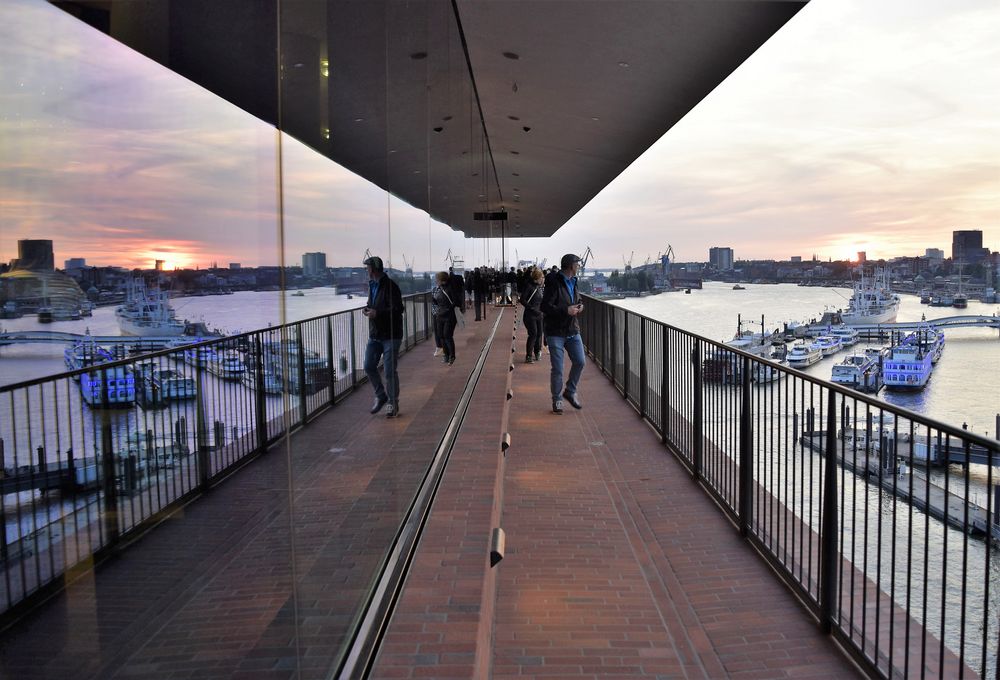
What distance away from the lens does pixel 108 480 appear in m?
0.84

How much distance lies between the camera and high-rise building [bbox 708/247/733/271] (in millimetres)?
18544

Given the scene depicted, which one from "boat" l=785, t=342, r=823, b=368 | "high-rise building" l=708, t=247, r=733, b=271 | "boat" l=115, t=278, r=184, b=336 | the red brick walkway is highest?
"high-rise building" l=708, t=247, r=733, b=271

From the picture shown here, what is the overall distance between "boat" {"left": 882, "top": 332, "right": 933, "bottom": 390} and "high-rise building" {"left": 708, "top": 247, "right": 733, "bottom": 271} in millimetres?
9288

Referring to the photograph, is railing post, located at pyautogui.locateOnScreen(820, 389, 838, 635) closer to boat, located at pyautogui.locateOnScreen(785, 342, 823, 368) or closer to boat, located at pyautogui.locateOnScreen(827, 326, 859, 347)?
boat, located at pyautogui.locateOnScreen(785, 342, 823, 368)

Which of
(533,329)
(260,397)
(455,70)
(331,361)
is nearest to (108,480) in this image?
(260,397)

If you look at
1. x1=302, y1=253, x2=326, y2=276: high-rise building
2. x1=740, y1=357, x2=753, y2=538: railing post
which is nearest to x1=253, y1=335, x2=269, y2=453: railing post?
x1=302, y1=253, x2=326, y2=276: high-rise building

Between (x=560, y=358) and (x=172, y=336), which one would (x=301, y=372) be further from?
(x=560, y=358)

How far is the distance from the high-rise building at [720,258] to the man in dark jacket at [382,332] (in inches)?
628

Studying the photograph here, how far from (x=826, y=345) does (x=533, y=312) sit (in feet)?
15.1

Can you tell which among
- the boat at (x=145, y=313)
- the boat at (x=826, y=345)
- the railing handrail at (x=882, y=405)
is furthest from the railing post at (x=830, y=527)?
the boat at (x=826, y=345)

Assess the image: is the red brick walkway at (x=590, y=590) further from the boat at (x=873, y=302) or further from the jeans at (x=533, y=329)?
the boat at (x=873, y=302)

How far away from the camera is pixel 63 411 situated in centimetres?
78

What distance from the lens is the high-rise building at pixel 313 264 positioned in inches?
70.3

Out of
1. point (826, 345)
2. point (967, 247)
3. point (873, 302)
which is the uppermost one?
point (967, 247)
